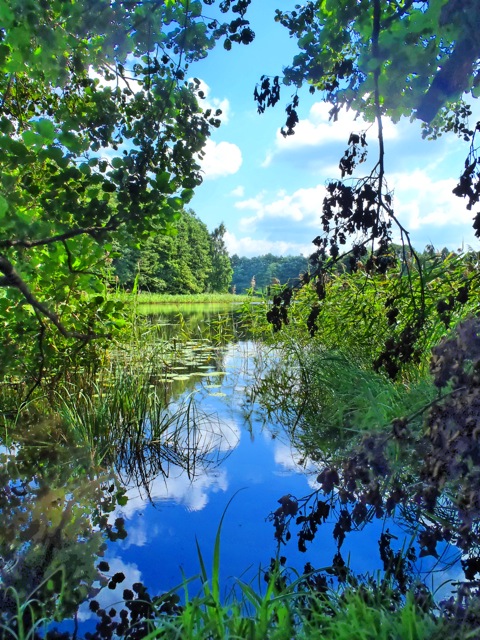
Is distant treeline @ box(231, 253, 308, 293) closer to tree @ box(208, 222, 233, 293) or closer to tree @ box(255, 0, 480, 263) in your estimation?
tree @ box(208, 222, 233, 293)

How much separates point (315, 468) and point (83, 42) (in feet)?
12.2

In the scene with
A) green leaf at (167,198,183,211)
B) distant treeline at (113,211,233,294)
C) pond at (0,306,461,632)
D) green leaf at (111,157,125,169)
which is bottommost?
pond at (0,306,461,632)

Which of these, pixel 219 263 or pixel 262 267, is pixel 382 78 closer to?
pixel 219 263

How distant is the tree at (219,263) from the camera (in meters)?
49.8

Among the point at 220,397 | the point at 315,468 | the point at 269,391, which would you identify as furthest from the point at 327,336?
the point at 315,468

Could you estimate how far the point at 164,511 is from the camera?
3381 mm

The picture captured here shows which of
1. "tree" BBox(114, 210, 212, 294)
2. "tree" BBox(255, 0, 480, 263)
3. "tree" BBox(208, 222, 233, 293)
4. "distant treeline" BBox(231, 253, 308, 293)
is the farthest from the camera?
"distant treeline" BBox(231, 253, 308, 293)

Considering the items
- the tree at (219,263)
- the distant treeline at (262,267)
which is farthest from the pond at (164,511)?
the distant treeline at (262,267)

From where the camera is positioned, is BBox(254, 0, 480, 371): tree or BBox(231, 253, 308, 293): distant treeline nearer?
BBox(254, 0, 480, 371): tree

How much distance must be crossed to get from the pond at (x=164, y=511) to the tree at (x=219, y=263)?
42.9m

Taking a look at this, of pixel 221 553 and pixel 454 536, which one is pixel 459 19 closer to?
pixel 454 536

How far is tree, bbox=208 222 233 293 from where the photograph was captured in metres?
49.8

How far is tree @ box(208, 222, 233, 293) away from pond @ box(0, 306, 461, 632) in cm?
4291

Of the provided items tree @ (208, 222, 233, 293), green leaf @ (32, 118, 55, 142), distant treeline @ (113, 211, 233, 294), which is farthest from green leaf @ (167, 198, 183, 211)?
tree @ (208, 222, 233, 293)
